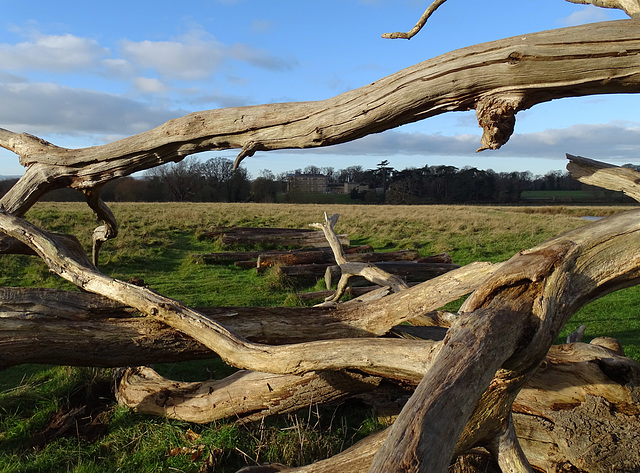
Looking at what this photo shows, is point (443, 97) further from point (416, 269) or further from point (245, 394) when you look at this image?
point (416, 269)

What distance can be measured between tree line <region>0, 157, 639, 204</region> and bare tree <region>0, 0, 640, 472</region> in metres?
42.5

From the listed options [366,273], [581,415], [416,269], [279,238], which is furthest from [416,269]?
[581,415]

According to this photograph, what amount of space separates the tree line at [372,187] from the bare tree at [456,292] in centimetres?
4255

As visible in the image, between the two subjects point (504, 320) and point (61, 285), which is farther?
point (61, 285)

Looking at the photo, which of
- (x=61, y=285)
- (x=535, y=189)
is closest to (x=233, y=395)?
(x=61, y=285)

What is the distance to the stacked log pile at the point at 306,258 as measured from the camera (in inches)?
453

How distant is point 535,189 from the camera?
62.2 meters

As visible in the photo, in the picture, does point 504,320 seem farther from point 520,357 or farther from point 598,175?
point 598,175

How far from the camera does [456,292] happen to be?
3738mm

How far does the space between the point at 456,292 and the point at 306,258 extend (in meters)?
9.41

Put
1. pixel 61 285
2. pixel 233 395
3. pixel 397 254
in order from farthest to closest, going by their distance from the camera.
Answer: pixel 397 254 → pixel 61 285 → pixel 233 395

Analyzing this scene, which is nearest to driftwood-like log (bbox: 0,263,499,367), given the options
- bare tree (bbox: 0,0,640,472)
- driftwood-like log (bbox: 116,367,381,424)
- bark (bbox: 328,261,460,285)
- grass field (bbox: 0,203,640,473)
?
bare tree (bbox: 0,0,640,472)

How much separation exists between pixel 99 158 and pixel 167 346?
5.46ft

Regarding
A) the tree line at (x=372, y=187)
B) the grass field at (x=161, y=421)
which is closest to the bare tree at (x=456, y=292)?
the grass field at (x=161, y=421)
